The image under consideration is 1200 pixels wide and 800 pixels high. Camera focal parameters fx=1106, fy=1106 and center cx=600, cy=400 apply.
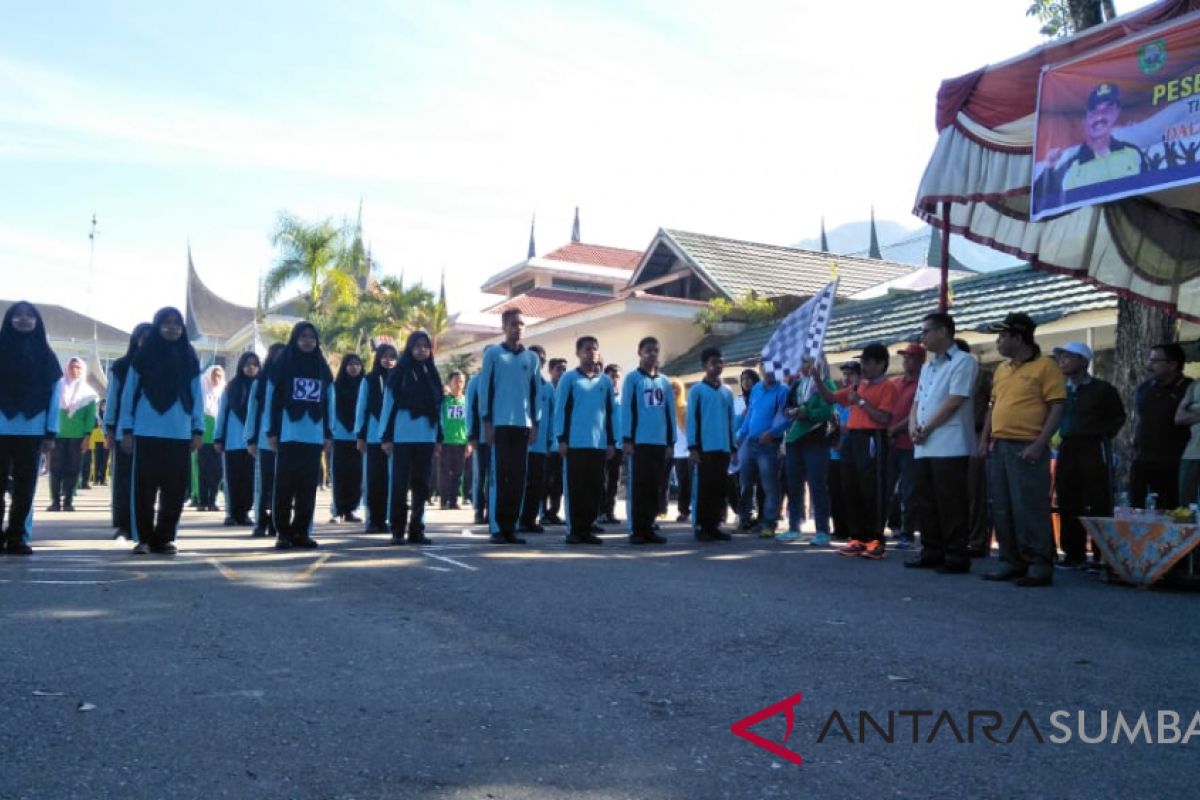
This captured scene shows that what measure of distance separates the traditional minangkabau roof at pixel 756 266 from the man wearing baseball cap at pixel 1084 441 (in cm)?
1959

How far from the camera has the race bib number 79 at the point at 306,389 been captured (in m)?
10.4

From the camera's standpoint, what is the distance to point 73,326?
252 ft

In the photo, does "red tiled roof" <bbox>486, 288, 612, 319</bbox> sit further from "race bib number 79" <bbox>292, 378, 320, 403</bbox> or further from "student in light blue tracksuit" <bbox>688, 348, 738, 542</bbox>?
"race bib number 79" <bbox>292, 378, 320, 403</bbox>

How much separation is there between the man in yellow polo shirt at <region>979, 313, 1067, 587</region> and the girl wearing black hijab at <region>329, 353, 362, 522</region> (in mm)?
7747

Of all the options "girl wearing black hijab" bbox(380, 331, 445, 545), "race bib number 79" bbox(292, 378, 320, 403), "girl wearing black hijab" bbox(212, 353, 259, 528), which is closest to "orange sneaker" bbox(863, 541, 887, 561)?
"girl wearing black hijab" bbox(380, 331, 445, 545)

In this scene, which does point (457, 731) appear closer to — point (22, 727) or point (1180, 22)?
Result: point (22, 727)

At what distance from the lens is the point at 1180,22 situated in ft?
28.3

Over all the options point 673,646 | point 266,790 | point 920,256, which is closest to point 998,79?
point 673,646

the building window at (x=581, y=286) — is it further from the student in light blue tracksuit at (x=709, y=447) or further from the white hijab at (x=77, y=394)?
the student in light blue tracksuit at (x=709, y=447)

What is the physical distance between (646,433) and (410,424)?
8.23 ft

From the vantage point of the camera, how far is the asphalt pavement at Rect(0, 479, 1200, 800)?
3625 millimetres

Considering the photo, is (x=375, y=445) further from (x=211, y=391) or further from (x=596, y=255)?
(x=596, y=255)

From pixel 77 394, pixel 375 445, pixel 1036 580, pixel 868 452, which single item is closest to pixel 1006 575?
pixel 1036 580

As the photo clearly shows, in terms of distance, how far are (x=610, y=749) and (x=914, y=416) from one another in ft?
20.9
